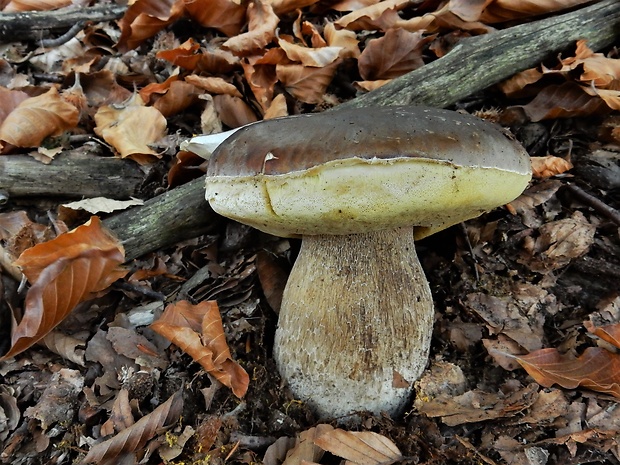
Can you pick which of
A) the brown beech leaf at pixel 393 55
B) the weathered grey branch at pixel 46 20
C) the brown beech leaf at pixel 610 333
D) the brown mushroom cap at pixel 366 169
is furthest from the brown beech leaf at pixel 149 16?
the brown beech leaf at pixel 610 333

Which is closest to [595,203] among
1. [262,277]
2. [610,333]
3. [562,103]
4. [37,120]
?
[562,103]

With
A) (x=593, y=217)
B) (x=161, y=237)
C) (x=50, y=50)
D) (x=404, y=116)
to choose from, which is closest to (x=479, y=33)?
(x=593, y=217)

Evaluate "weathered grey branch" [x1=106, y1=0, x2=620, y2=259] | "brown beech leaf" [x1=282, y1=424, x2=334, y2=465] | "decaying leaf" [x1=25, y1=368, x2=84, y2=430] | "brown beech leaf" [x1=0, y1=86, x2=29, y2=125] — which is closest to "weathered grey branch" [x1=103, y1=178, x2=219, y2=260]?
"weathered grey branch" [x1=106, y1=0, x2=620, y2=259]

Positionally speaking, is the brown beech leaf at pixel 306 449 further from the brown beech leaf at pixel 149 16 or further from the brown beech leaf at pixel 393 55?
the brown beech leaf at pixel 149 16

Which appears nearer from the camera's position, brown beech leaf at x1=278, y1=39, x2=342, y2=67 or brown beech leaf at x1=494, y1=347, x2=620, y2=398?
brown beech leaf at x1=494, y1=347, x2=620, y2=398

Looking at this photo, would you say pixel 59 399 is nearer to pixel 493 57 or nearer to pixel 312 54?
pixel 312 54

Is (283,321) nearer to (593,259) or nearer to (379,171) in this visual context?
(379,171)

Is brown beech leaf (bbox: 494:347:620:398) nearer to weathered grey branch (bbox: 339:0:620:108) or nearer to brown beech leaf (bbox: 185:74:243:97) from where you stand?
weathered grey branch (bbox: 339:0:620:108)
